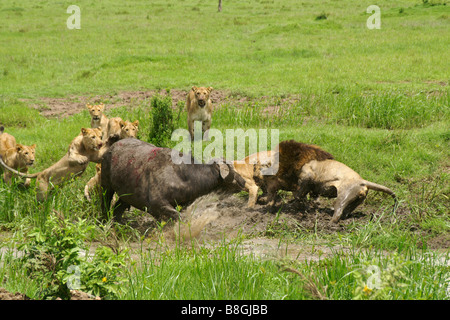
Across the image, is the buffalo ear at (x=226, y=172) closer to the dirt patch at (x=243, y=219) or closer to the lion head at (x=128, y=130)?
the dirt patch at (x=243, y=219)

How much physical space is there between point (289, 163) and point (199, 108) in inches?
138

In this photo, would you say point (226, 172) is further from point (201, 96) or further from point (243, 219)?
point (201, 96)

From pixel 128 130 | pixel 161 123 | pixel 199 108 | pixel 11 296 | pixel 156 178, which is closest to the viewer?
pixel 11 296

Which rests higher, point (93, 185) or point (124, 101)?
point (124, 101)

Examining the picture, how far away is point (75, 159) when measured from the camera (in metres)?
8.85

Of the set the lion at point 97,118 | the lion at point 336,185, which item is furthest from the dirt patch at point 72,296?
the lion at point 97,118

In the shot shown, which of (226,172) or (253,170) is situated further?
(253,170)

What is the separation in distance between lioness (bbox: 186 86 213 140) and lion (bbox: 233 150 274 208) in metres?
2.61

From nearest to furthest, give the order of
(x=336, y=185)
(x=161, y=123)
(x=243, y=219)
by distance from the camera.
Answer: (x=336, y=185)
(x=243, y=219)
(x=161, y=123)

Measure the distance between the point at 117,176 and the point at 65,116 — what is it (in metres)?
6.56

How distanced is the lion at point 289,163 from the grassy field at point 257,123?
0.56m

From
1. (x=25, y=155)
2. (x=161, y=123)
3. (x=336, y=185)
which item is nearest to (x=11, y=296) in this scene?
(x=25, y=155)
